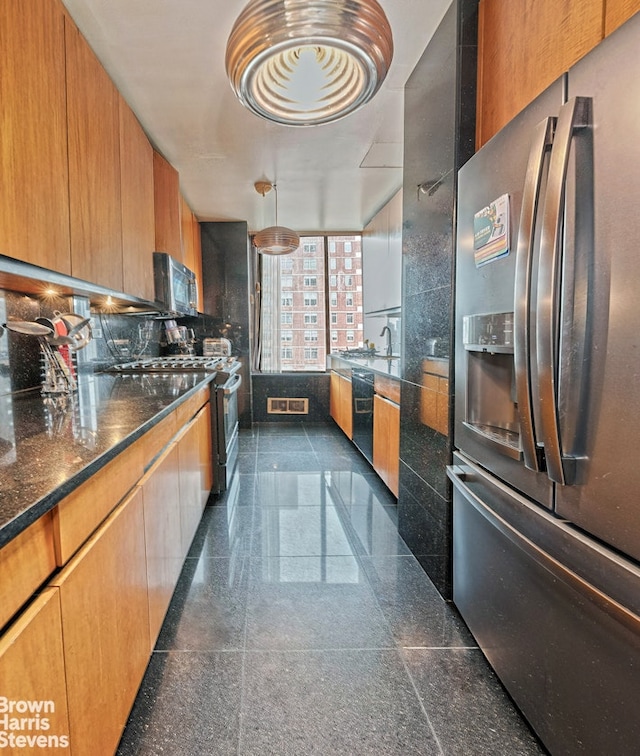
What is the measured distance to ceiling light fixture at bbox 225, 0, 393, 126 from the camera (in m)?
1.08

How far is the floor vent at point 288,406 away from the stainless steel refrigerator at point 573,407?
13.4 ft

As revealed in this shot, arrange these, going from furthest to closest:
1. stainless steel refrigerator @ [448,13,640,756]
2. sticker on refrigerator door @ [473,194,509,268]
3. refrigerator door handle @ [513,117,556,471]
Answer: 1. sticker on refrigerator door @ [473,194,509,268]
2. refrigerator door handle @ [513,117,556,471]
3. stainless steel refrigerator @ [448,13,640,756]

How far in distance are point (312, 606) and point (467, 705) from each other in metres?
0.66

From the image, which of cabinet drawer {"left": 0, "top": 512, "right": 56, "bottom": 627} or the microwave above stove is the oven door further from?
cabinet drawer {"left": 0, "top": 512, "right": 56, "bottom": 627}

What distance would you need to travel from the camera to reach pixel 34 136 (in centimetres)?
129

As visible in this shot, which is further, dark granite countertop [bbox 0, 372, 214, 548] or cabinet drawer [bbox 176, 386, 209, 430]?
cabinet drawer [bbox 176, 386, 209, 430]

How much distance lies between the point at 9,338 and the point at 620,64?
6.89 feet

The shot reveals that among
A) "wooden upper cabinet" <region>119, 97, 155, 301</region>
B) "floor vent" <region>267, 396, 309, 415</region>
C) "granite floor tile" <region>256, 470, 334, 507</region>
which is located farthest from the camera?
"floor vent" <region>267, 396, 309, 415</region>

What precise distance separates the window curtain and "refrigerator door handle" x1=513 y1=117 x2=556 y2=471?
4.60 m

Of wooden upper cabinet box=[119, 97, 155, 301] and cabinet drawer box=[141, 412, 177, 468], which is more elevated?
wooden upper cabinet box=[119, 97, 155, 301]

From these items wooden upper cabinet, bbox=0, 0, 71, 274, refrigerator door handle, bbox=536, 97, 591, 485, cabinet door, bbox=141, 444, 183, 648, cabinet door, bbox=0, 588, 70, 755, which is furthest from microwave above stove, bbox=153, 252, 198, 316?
refrigerator door handle, bbox=536, 97, 591, 485

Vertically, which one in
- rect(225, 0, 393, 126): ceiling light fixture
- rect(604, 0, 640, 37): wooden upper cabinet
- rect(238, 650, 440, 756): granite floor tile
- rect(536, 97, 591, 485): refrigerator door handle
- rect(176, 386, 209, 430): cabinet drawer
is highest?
rect(225, 0, 393, 126): ceiling light fixture

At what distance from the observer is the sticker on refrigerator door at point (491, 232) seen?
1.18m

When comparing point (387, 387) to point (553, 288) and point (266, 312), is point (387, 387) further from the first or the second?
point (266, 312)
